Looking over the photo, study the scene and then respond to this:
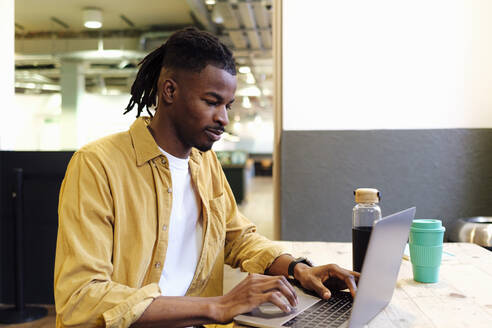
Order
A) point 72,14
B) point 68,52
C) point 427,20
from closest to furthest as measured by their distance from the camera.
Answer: point 427,20
point 72,14
point 68,52

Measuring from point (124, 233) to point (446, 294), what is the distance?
86cm

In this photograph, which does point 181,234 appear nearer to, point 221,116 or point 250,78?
point 221,116

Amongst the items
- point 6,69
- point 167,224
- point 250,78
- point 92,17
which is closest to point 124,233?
point 167,224

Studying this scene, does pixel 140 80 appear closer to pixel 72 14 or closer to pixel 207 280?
pixel 207 280

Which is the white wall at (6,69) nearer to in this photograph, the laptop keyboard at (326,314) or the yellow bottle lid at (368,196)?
the yellow bottle lid at (368,196)

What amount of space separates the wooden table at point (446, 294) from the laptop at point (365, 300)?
57mm

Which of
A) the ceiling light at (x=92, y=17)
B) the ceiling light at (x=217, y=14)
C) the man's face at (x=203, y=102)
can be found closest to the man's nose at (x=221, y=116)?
the man's face at (x=203, y=102)

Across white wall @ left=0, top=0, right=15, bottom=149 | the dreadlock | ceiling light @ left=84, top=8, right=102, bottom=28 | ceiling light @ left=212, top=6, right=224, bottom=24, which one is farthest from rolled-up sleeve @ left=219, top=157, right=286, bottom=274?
ceiling light @ left=84, top=8, right=102, bottom=28

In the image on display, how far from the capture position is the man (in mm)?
1013

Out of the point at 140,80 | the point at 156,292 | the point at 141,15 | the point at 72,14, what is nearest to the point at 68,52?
the point at 72,14

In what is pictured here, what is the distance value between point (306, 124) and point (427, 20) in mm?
985

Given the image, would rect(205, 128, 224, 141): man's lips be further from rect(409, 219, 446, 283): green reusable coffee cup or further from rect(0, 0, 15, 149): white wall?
rect(0, 0, 15, 149): white wall

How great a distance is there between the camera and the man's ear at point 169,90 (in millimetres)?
1282

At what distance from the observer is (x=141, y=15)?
7727mm
